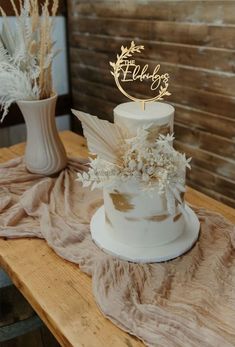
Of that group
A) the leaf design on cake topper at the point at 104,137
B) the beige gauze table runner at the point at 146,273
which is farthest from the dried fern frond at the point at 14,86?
the leaf design on cake topper at the point at 104,137

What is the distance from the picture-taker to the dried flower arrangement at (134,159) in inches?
33.5

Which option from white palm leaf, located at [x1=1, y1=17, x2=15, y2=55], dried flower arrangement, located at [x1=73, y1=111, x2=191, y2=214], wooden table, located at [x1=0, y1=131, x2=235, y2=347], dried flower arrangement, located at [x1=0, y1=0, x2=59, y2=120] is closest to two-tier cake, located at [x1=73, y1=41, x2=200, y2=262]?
dried flower arrangement, located at [x1=73, y1=111, x2=191, y2=214]

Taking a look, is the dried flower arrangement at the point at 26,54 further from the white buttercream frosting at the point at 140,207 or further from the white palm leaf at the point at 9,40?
the white buttercream frosting at the point at 140,207

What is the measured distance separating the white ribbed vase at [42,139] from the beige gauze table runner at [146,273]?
9 cm

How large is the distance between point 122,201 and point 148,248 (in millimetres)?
145

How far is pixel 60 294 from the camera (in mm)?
866

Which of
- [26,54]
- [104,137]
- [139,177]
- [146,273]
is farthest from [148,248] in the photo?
[26,54]

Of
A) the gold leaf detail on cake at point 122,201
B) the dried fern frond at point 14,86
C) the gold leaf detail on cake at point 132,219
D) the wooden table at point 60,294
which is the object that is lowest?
the wooden table at point 60,294

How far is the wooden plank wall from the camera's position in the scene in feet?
4.61

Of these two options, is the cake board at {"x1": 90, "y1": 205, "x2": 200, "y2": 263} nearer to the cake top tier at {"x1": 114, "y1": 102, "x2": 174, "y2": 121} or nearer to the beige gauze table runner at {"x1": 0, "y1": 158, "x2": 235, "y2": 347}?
the beige gauze table runner at {"x1": 0, "y1": 158, "x2": 235, "y2": 347}

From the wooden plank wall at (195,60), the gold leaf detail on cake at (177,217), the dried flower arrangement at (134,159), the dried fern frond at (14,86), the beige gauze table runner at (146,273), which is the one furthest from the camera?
the wooden plank wall at (195,60)

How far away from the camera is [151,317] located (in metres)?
0.77

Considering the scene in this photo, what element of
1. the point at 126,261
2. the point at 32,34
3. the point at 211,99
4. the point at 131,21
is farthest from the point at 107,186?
the point at 131,21

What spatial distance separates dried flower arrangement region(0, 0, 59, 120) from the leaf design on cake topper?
412 millimetres
